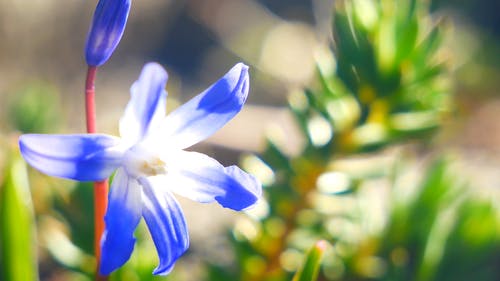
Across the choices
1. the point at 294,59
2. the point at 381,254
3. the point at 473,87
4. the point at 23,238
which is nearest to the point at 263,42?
the point at 294,59

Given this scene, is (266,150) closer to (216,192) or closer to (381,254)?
(381,254)

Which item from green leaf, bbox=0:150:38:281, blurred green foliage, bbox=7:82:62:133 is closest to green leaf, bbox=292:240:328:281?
green leaf, bbox=0:150:38:281

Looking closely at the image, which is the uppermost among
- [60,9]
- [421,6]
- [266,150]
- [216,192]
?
[60,9]

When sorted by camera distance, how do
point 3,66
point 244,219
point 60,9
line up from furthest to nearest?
point 60,9
point 3,66
point 244,219

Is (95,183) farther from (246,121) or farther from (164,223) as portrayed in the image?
(246,121)

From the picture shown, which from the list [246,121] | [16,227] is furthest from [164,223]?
[246,121]

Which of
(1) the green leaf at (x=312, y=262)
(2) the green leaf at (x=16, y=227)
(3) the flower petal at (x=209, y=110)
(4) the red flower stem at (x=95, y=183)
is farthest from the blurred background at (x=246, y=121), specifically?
(1) the green leaf at (x=312, y=262)

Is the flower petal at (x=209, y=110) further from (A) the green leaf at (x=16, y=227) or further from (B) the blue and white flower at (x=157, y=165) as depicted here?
(A) the green leaf at (x=16, y=227)

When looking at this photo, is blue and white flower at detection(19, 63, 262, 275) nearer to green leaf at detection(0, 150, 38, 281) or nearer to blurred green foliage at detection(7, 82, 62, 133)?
green leaf at detection(0, 150, 38, 281)
